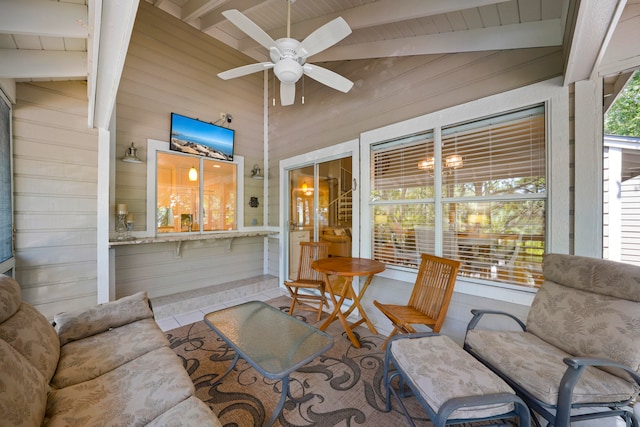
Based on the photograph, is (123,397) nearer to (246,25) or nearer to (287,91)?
(246,25)

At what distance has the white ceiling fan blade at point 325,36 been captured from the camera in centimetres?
184

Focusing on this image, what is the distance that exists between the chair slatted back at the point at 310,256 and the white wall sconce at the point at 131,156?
8.36 ft

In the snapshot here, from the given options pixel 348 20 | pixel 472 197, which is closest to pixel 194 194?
pixel 348 20

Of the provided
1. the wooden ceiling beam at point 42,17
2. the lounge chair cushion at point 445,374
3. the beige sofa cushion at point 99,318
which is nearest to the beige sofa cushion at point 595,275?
the lounge chair cushion at point 445,374

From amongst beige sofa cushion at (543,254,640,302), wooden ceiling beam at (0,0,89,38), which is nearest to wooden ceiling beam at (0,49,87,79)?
wooden ceiling beam at (0,0,89,38)

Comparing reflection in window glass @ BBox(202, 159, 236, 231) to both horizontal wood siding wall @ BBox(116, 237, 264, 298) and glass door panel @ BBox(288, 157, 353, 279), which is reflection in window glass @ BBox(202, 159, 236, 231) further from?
glass door panel @ BBox(288, 157, 353, 279)

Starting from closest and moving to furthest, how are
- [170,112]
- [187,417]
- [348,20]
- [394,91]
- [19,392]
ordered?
[19,392] → [187,417] → [348,20] → [394,91] → [170,112]

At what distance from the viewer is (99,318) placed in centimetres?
188

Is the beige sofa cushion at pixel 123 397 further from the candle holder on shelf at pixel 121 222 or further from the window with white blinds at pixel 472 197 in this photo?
the window with white blinds at pixel 472 197

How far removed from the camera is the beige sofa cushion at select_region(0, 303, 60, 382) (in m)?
1.29

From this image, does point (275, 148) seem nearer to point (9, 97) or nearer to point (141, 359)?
point (9, 97)

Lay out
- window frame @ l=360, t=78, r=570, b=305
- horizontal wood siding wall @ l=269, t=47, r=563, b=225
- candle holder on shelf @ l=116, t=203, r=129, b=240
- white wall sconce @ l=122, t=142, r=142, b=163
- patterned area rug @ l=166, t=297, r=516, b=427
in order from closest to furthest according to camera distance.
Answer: patterned area rug @ l=166, t=297, r=516, b=427 → window frame @ l=360, t=78, r=570, b=305 → horizontal wood siding wall @ l=269, t=47, r=563, b=225 → candle holder on shelf @ l=116, t=203, r=129, b=240 → white wall sconce @ l=122, t=142, r=142, b=163

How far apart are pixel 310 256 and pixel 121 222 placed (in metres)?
2.55

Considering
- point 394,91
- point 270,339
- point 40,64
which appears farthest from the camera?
point 394,91
